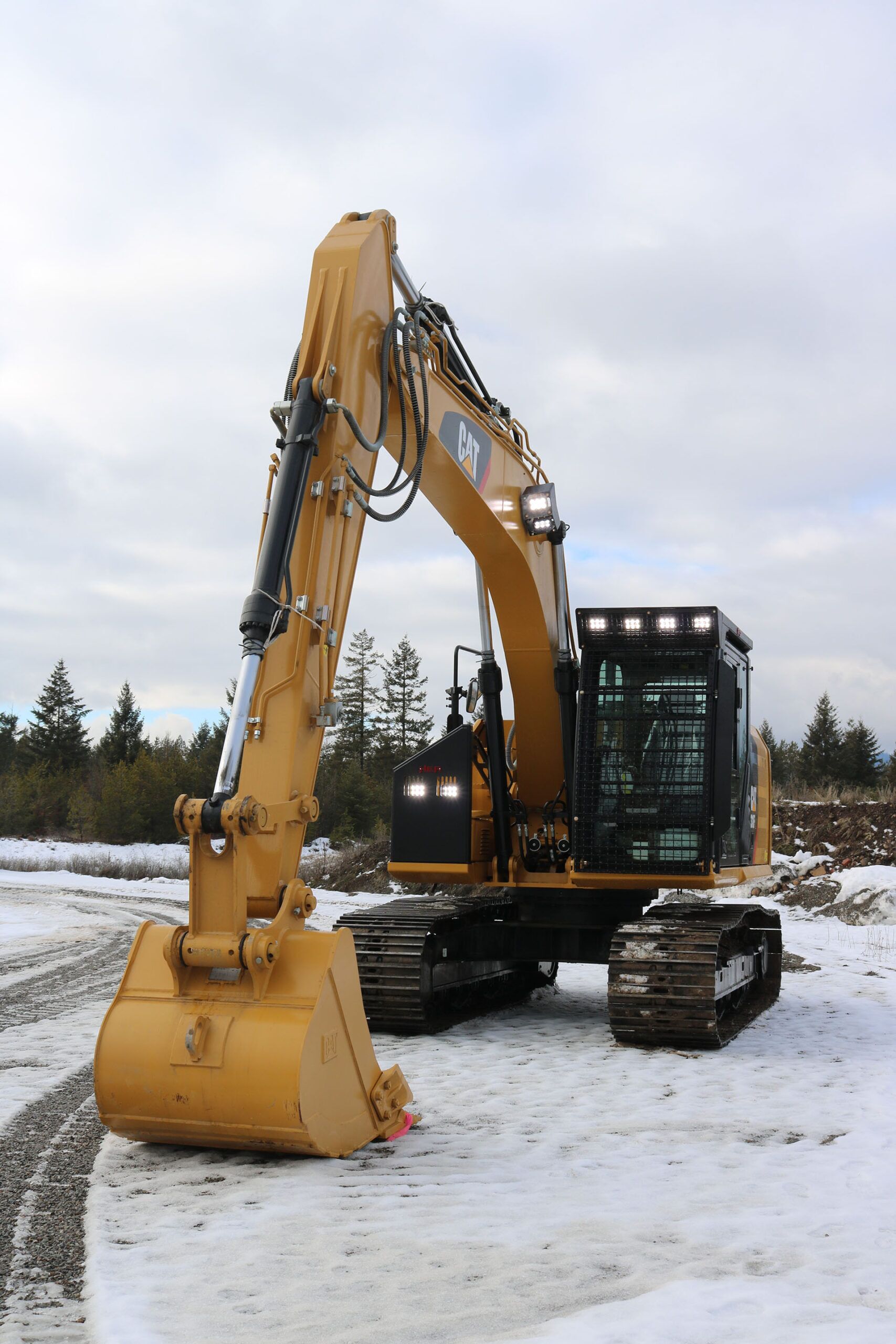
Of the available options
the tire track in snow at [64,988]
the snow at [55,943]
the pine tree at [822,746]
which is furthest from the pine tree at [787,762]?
the tire track in snow at [64,988]

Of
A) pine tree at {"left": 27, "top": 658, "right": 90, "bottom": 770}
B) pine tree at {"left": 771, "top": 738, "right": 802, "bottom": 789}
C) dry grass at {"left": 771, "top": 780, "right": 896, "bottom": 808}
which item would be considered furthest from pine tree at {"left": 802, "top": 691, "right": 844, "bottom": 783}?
pine tree at {"left": 27, "top": 658, "right": 90, "bottom": 770}

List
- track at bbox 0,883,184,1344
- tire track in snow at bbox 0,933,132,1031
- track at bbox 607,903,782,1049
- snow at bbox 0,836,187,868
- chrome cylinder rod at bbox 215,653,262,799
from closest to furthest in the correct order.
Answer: track at bbox 0,883,184,1344, chrome cylinder rod at bbox 215,653,262,799, track at bbox 607,903,782,1049, tire track in snow at bbox 0,933,132,1031, snow at bbox 0,836,187,868

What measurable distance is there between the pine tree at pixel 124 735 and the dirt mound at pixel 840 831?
47.6 meters

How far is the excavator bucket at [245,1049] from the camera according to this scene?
4238 mm

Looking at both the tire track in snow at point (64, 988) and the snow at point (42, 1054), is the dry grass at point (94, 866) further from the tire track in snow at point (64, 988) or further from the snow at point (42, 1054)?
the snow at point (42, 1054)

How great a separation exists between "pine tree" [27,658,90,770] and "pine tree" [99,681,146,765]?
131cm

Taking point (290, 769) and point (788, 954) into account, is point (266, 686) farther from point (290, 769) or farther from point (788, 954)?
point (788, 954)

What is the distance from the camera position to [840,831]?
22406mm

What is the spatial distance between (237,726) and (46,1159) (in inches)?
75.2

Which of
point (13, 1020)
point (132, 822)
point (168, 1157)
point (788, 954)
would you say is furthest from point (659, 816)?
point (132, 822)

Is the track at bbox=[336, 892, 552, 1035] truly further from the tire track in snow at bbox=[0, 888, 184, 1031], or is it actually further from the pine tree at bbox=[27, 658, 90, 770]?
the pine tree at bbox=[27, 658, 90, 770]

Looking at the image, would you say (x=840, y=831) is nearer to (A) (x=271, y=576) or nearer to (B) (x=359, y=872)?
(B) (x=359, y=872)

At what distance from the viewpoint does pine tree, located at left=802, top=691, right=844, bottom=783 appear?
162ft

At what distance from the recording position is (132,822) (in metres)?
49.1
